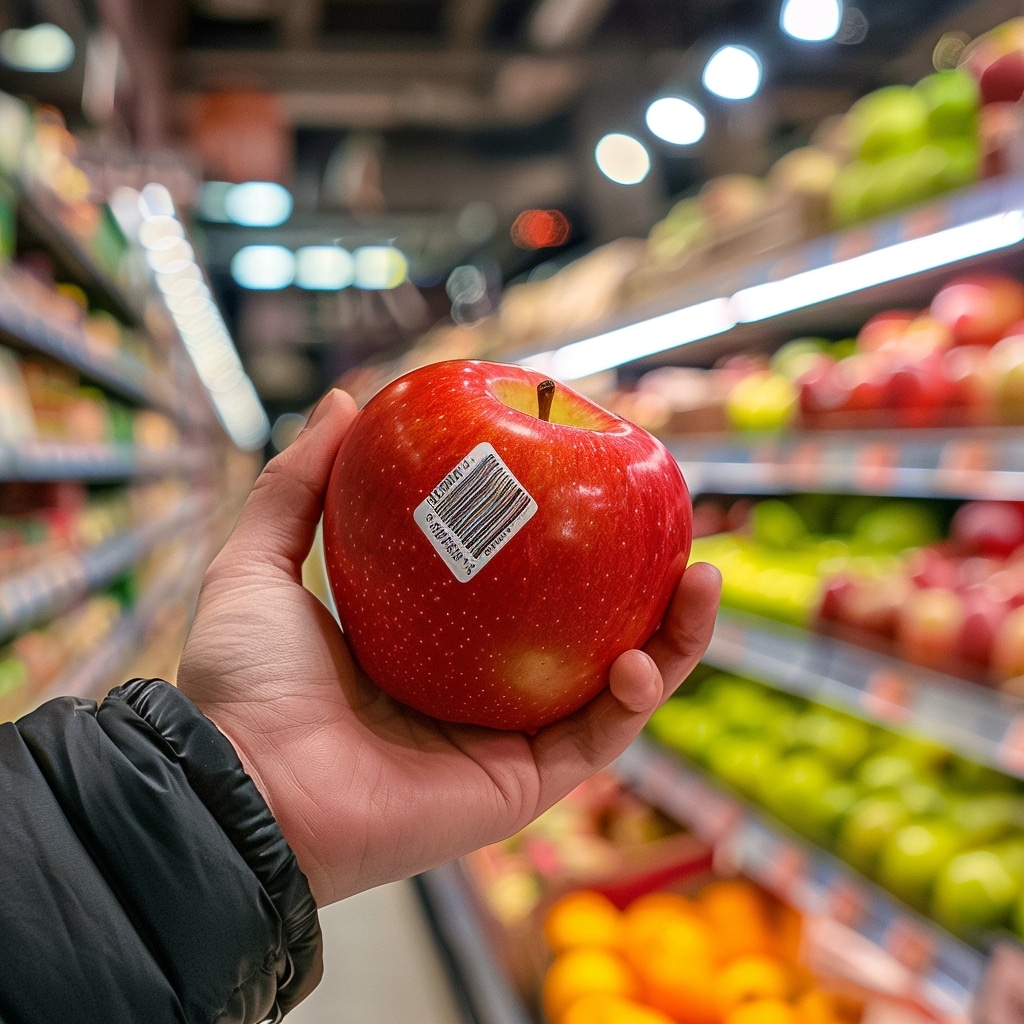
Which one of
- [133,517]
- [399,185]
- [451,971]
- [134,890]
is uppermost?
[399,185]

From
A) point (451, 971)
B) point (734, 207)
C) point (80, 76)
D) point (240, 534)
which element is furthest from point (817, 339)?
point (80, 76)

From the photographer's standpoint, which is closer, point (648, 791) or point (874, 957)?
point (874, 957)

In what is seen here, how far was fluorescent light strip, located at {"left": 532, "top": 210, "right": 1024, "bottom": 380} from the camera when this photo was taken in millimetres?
1841

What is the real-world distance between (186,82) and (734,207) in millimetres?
5115

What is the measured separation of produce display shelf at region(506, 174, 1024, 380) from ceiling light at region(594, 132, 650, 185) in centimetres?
151

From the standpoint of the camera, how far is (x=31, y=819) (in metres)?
0.74

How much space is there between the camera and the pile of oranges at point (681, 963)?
69.5 inches

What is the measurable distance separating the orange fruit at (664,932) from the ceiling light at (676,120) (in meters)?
3.21

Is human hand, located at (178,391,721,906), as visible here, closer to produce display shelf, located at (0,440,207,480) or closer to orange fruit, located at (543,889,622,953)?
orange fruit, located at (543,889,622,953)

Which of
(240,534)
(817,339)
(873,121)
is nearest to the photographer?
(240,534)

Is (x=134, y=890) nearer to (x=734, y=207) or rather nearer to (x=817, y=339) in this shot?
(x=734, y=207)

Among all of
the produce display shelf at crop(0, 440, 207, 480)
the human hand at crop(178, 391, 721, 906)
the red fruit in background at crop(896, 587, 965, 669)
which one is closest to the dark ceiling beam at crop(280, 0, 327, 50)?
the produce display shelf at crop(0, 440, 207, 480)

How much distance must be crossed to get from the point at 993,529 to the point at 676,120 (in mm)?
2796

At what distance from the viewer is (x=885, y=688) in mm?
1729
